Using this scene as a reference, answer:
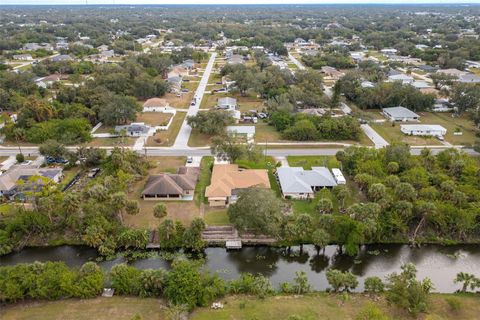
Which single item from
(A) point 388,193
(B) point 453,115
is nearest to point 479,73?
(B) point 453,115

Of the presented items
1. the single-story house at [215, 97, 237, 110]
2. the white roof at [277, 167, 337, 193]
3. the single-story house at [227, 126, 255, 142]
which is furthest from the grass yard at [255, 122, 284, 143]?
the white roof at [277, 167, 337, 193]

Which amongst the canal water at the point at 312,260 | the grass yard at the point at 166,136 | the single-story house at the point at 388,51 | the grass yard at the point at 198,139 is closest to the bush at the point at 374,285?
the canal water at the point at 312,260

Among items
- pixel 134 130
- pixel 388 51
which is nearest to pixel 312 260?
pixel 134 130

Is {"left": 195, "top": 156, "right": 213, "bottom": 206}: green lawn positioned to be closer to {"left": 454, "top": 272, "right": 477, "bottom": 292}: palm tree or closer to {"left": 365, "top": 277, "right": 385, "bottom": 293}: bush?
{"left": 365, "top": 277, "right": 385, "bottom": 293}: bush

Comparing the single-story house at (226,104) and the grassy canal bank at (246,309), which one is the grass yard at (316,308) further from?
the single-story house at (226,104)

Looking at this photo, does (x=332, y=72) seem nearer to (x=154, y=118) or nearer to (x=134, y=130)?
(x=154, y=118)
